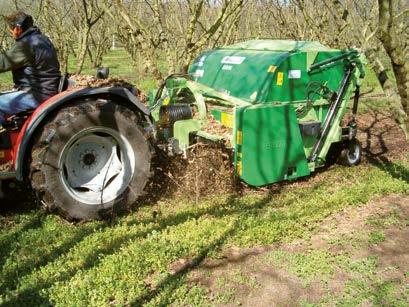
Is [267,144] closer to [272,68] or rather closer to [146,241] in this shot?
[272,68]

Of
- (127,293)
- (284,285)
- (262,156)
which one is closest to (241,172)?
(262,156)

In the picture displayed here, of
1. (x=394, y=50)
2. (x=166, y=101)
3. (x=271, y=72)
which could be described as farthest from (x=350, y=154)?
(x=166, y=101)

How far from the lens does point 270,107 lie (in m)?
→ 4.86

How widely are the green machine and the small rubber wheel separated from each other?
0.01m

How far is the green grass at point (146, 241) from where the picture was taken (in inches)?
126

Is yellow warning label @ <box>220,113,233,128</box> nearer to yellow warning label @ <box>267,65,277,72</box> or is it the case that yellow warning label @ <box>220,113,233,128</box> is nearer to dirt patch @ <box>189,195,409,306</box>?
yellow warning label @ <box>267,65,277,72</box>

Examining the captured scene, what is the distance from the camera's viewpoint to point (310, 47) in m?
5.52

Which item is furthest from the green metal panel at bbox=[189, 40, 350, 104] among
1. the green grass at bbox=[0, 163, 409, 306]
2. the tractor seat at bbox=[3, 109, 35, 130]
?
the tractor seat at bbox=[3, 109, 35, 130]

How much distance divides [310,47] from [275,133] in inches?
51.0

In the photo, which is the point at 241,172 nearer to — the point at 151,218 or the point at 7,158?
the point at 151,218

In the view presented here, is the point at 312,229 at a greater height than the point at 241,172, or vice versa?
the point at 241,172

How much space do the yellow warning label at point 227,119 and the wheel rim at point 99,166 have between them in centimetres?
117

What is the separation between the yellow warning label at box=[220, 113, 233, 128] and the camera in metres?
5.02

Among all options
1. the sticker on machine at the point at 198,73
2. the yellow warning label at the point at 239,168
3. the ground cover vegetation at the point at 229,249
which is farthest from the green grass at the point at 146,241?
the sticker on machine at the point at 198,73
